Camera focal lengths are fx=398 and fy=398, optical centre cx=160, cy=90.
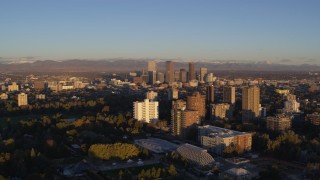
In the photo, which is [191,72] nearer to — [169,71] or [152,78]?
[169,71]

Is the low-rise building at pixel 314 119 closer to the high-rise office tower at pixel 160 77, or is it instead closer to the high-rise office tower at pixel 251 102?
the high-rise office tower at pixel 251 102

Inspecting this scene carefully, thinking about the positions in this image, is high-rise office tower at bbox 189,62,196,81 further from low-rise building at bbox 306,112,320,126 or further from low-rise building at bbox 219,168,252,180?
low-rise building at bbox 219,168,252,180

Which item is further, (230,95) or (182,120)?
(230,95)

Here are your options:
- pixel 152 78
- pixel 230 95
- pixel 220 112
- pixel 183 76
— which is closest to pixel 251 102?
pixel 220 112

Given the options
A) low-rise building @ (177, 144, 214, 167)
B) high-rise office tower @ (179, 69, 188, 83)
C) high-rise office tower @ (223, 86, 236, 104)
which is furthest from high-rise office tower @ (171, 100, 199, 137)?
high-rise office tower @ (179, 69, 188, 83)

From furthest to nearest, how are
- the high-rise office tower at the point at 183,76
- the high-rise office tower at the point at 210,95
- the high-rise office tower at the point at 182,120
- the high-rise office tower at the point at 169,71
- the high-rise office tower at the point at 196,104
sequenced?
the high-rise office tower at the point at 183,76
the high-rise office tower at the point at 169,71
the high-rise office tower at the point at 210,95
the high-rise office tower at the point at 196,104
the high-rise office tower at the point at 182,120

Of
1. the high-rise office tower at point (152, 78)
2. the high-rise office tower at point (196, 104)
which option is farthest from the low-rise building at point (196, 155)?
the high-rise office tower at point (152, 78)

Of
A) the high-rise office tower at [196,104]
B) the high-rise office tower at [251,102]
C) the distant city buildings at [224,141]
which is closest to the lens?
the distant city buildings at [224,141]

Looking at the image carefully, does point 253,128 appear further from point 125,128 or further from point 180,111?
point 125,128

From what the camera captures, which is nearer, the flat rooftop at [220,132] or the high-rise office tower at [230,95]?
the flat rooftop at [220,132]

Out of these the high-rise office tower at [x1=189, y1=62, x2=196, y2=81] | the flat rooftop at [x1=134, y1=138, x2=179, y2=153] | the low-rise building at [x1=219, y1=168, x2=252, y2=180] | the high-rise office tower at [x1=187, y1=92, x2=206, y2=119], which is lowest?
the flat rooftop at [x1=134, y1=138, x2=179, y2=153]

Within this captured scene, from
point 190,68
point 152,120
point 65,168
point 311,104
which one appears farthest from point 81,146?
point 190,68
